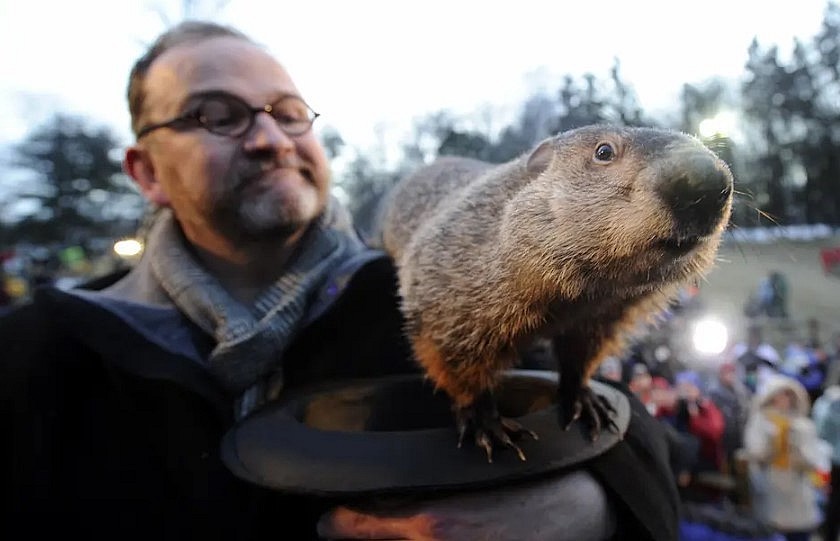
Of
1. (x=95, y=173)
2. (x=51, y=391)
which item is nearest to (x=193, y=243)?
(x=51, y=391)

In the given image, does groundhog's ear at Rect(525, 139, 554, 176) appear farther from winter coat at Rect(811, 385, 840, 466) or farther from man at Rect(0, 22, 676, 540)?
winter coat at Rect(811, 385, 840, 466)

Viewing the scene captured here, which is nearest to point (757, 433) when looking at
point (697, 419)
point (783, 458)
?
point (783, 458)

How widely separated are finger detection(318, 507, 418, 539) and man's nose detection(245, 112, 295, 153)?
958 millimetres

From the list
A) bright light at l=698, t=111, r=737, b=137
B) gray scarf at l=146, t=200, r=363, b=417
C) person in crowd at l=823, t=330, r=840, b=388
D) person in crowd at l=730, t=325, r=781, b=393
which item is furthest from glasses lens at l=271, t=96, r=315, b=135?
person in crowd at l=823, t=330, r=840, b=388

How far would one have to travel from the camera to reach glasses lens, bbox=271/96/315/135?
64.5 inches

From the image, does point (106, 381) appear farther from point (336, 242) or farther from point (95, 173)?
point (95, 173)

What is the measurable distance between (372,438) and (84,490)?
96cm

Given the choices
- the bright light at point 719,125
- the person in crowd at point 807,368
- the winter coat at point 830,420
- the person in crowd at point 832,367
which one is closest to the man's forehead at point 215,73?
the bright light at point 719,125

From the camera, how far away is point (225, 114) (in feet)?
5.17

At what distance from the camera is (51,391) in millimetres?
1477

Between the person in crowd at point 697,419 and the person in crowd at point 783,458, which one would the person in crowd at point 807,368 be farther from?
the person in crowd at point 697,419

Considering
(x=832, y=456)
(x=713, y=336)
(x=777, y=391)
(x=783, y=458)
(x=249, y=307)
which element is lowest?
(x=832, y=456)

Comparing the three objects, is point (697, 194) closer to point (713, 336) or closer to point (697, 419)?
point (713, 336)

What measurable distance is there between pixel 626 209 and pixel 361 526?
72 cm
